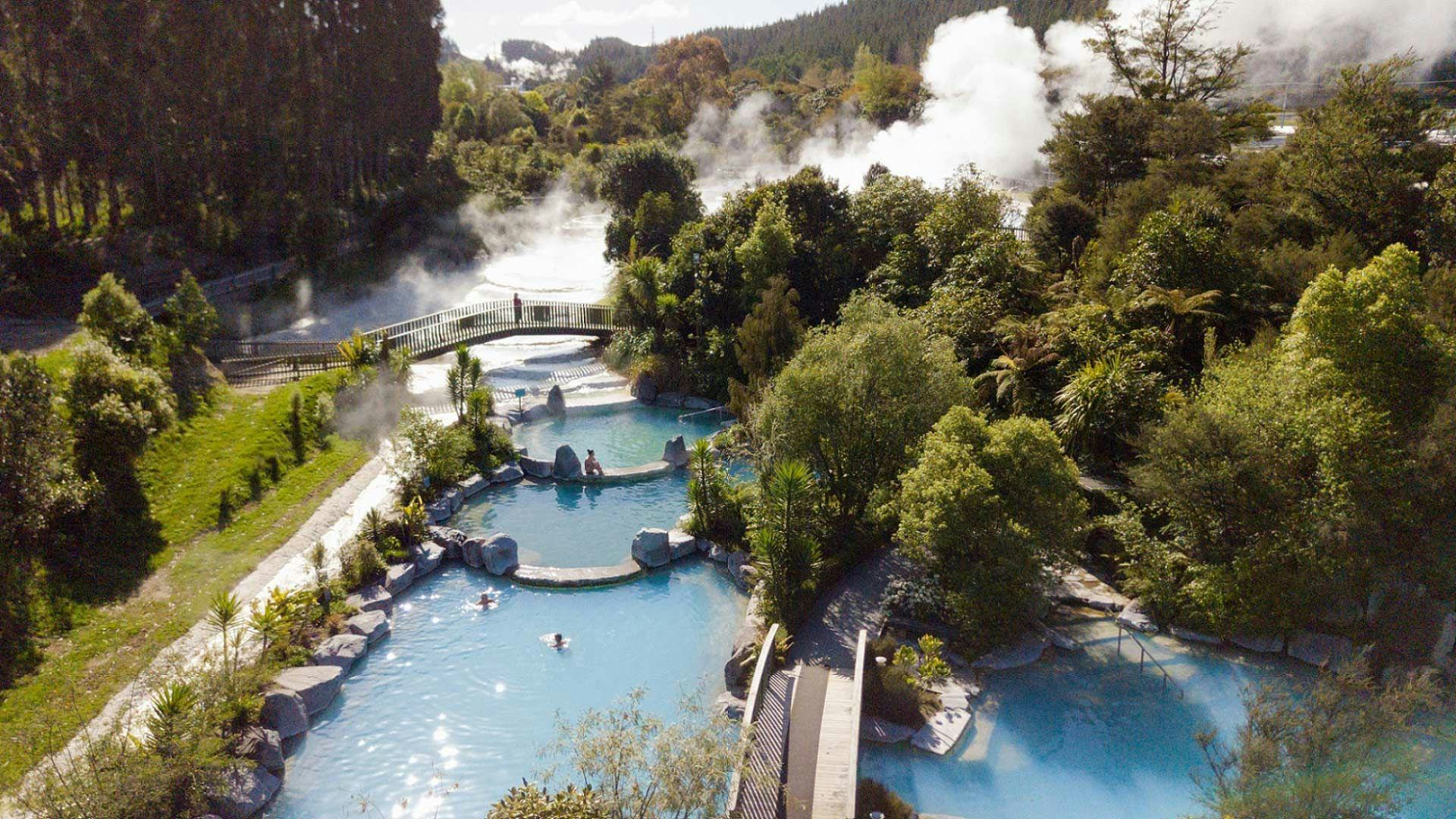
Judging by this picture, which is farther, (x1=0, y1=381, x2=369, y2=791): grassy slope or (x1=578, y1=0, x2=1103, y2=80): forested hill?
(x1=578, y1=0, x2=1103, y2=80): forested hill

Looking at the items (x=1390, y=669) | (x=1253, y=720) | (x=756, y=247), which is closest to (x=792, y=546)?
(x=1253, y=720)

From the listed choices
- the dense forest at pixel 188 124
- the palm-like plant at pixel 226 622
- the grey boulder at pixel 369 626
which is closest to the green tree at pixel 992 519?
the grey boulder at pixel 369 626

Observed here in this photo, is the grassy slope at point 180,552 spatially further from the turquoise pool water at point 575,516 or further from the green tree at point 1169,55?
the green tree at point 1169,55

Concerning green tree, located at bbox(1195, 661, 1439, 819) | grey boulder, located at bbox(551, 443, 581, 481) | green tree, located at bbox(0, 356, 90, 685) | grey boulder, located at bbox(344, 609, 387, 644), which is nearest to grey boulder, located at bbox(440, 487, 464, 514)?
grey boulder, located at bbox(551, 443, 581, 481)

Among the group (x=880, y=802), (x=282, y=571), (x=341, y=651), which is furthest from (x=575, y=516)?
(x=880, y=802)

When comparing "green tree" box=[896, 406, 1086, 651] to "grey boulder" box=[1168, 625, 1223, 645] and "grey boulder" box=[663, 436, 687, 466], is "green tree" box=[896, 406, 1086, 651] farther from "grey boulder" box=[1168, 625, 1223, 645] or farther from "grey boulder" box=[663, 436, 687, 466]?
"grey boulder" box=[663, 436, 687, 466]

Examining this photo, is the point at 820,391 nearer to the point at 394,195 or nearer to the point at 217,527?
the point at 217,527
